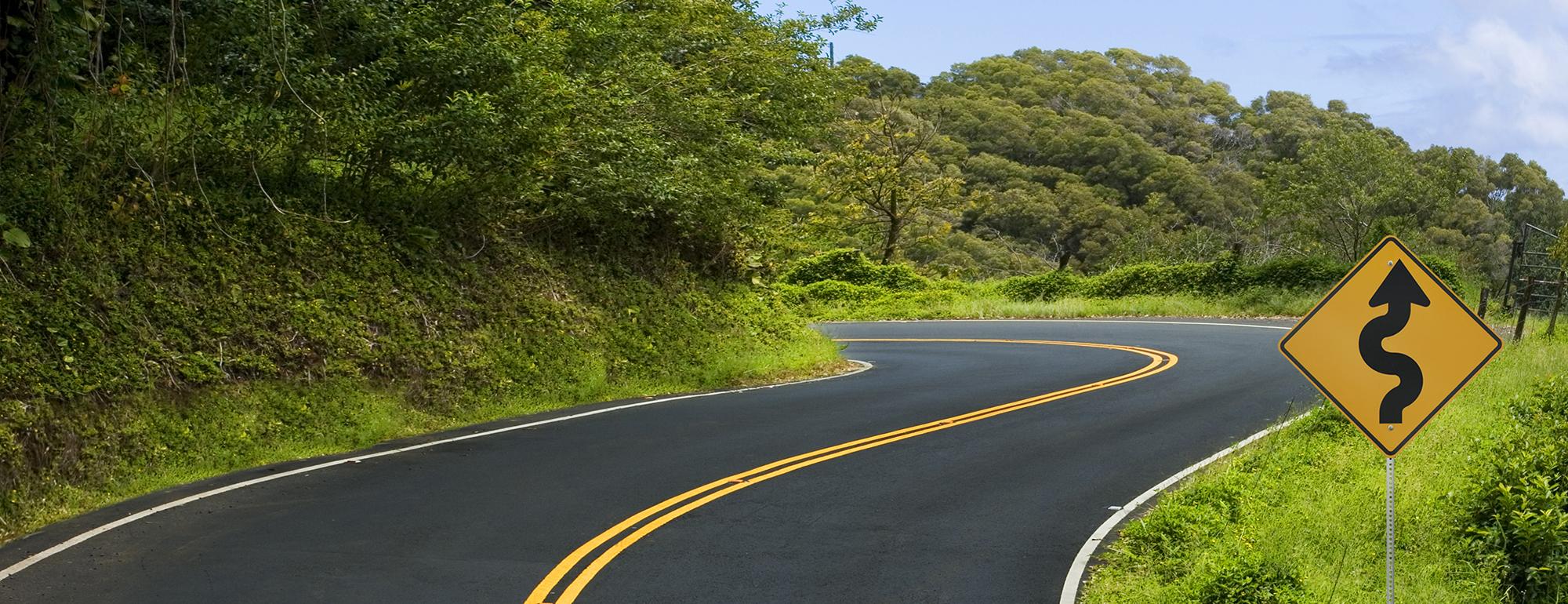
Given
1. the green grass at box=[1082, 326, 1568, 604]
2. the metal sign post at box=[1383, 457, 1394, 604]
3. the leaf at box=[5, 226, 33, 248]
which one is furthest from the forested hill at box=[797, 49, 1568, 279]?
the metal sign post at box=[1383, 457, 1394, 604]

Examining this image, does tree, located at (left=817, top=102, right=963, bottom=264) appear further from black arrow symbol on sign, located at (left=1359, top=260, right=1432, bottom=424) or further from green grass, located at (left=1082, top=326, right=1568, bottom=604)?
black arrow symbol on sign, located at (left=1359, top=260, right=1432, bottom=424)

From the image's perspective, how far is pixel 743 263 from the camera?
2506 centimetres

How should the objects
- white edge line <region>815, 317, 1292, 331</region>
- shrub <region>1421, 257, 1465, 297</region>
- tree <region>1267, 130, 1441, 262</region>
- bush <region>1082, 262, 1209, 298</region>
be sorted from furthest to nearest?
bush <region>1082, 262, 1209, 298</region>, tree <region>1267, 130, 1441, 262</region>, shrub <region>1421, 257, 1465, 297</region>, white edge line <region>815, 317, 1292, 331</region>

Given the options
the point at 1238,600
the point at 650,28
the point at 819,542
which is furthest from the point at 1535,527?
the point at 650,28

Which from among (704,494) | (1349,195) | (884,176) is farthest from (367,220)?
(1349,195)

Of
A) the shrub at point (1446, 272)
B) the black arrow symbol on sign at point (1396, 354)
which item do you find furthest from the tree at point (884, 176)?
the black arrow symbol on sign at point (1396, 354)

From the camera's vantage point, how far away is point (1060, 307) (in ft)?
141

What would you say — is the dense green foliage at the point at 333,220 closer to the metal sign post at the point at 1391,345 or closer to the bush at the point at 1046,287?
the metal sign post at the point at 1391,345

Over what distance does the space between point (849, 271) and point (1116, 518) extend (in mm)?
40303

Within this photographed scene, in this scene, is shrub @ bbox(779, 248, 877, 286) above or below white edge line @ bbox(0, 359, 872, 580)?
above

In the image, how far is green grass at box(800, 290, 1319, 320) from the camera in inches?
1586

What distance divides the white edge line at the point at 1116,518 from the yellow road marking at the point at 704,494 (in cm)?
305

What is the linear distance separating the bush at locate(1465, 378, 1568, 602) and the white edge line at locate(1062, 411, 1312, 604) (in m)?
2.55

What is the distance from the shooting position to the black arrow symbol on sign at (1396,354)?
8039mm
